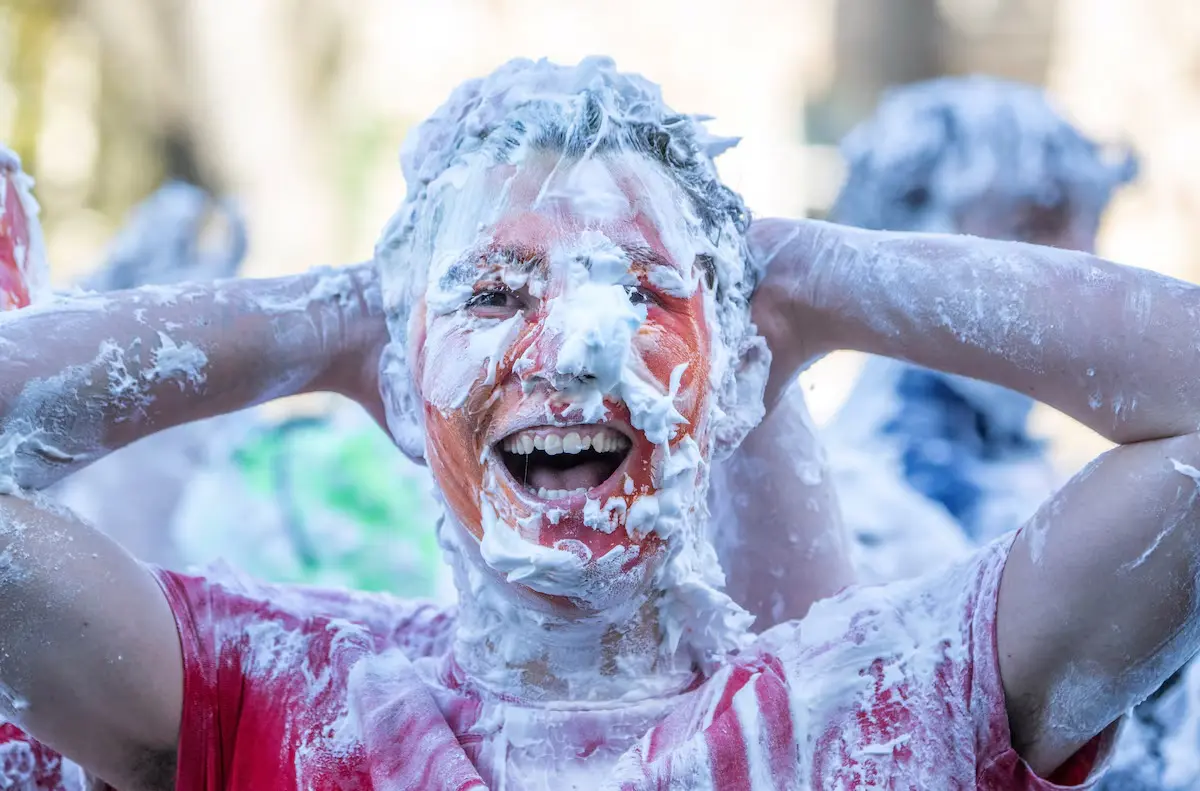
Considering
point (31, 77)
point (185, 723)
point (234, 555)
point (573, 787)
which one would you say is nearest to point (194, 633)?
point (185, 723)

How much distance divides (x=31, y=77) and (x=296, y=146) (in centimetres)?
175

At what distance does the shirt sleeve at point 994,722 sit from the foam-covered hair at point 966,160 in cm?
198

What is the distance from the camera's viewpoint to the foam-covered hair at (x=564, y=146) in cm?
144

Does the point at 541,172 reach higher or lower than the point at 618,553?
higher

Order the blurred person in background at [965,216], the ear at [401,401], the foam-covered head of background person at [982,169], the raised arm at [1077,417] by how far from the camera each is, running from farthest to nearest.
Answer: the foam-covered head of background person at [982,169]
the blurred person in background at [965,216]
the ear at [401,401]
the raised arm at [1077,417]

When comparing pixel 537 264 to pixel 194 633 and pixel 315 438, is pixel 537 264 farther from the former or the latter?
pixel 315 438

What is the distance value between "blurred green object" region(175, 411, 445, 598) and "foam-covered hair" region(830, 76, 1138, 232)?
4.42ft

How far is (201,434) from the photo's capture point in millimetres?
3744

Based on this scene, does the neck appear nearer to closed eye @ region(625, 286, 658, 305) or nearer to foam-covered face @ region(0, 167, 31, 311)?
closed eye @ region(625, 286, 658, 305)

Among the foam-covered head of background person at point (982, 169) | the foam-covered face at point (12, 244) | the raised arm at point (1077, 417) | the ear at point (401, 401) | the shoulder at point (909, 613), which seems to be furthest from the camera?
the foam-covered head of background person at point (982, 169)

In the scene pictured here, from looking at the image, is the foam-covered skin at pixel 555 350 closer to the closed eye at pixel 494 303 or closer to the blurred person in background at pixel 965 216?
the closed eye at pixel 494 303

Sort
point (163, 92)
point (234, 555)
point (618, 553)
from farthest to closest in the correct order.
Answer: point (163, 92) < point (234, 555) < point (618, 553)

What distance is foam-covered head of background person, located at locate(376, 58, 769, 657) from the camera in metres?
1.32

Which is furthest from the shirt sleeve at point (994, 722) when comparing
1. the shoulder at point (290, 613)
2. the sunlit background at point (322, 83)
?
the sunlit background at point (322, 83)
